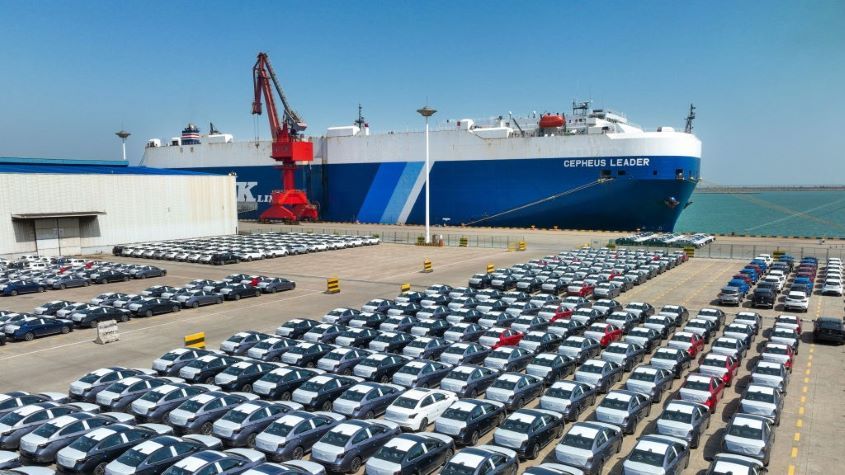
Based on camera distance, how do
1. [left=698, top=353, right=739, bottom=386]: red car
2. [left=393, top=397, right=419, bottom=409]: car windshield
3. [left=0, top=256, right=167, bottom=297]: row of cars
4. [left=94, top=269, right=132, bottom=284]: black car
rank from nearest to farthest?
[left=393, top=397, right=419, bottom=409]: car windshield, [left=698, top=353, right=739, bottom=386]: red car, [left=0, top=256, right=167, bottom=297]: row of cars, [left=94, top=269, right=132, bottom=284]: black car

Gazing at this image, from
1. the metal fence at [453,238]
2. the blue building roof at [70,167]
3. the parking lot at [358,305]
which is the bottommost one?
the parking lot at [358,305]

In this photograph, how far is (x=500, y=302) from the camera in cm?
3042

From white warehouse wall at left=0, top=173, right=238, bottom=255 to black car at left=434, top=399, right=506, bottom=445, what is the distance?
5131 cm

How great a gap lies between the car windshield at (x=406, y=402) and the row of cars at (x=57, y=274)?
32.0m

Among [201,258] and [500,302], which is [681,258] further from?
[201,258]

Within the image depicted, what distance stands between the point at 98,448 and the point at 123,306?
19.7 m

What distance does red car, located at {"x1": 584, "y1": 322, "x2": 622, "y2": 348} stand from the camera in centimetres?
2395

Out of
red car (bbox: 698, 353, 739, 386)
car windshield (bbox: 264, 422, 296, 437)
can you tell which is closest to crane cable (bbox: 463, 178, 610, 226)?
red car (bbox: 698, 353, 739, 386)

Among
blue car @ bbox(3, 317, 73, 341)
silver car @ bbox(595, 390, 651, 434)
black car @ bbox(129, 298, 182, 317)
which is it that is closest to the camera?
silver car @ bbox(595, 390, 651, 434)

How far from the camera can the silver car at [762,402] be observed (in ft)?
51.9

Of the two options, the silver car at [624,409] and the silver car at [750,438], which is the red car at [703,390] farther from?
the silver car at [750,438]

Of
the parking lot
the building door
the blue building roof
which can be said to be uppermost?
the blue building roof

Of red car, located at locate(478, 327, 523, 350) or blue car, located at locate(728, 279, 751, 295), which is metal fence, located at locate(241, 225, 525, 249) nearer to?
blue car, located at locate(728, 279, 751, 295)

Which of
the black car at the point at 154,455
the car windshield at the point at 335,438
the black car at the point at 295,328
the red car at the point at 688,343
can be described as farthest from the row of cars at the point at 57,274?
the red car at the point at 688,343
